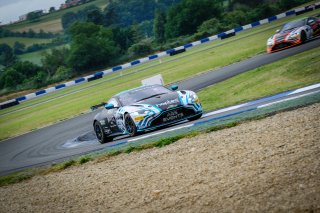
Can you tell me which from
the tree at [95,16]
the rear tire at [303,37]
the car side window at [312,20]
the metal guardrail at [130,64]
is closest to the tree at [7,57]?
the tree at [95,16]

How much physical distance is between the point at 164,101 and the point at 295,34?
11.9 metres

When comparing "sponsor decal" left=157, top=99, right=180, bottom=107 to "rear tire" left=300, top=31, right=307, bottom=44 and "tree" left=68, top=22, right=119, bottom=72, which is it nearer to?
"rear tire" left=300, top=31, right=307, bottom=44

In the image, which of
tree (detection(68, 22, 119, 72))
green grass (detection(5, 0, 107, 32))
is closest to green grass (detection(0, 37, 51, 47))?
green grass (detection(5, 0, 107, 32))

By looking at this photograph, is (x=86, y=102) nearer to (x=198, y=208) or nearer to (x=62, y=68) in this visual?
(x=198, y=208)

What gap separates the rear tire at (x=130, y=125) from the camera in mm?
12523

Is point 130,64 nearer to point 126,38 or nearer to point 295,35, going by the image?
point 295,35

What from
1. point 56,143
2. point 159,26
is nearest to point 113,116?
point 56,143

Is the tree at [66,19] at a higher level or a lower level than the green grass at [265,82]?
higher

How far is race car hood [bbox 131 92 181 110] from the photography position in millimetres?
11984

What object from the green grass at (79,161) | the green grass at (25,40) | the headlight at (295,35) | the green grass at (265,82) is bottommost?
the green grass at (265,82)

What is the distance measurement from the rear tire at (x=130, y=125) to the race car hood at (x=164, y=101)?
17.3 inches

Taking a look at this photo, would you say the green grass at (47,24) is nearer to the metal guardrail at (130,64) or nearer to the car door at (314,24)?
the metal guardrail at (130,64)

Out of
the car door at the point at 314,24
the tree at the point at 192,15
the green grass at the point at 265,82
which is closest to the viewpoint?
the green grass at the point at 265,82

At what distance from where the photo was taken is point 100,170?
8.99m
